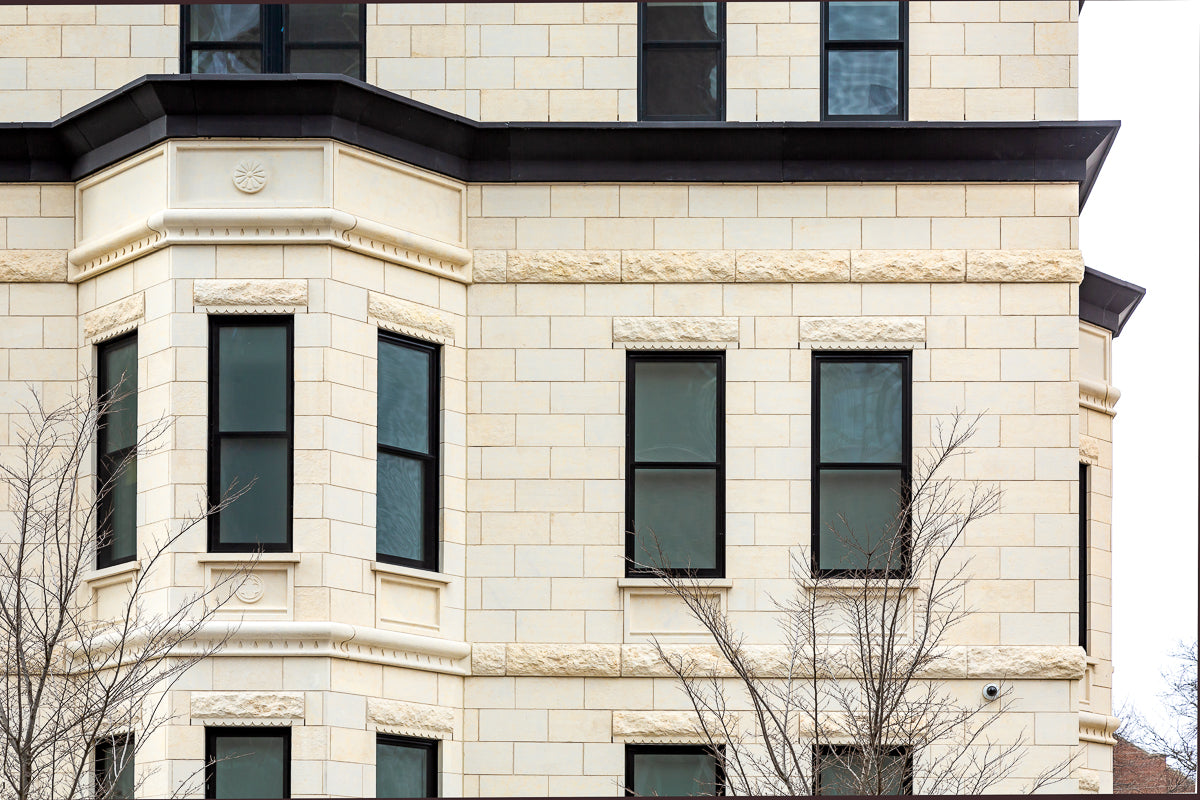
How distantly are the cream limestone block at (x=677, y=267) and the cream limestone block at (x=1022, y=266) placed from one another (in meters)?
2.32

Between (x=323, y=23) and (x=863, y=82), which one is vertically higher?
(x=323, y=23)

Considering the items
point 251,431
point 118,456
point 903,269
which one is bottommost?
point 118,456

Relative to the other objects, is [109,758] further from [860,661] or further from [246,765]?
[860,661]

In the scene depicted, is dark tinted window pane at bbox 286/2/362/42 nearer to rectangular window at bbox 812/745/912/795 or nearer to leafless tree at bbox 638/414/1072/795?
leafless tree at bbox 638/414/1072/795

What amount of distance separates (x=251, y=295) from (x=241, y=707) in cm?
363

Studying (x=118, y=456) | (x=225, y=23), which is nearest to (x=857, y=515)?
(x=118, y=456)

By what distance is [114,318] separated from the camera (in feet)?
61.4

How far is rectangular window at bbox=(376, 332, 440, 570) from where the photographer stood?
60.5 ft

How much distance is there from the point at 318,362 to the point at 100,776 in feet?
13.8

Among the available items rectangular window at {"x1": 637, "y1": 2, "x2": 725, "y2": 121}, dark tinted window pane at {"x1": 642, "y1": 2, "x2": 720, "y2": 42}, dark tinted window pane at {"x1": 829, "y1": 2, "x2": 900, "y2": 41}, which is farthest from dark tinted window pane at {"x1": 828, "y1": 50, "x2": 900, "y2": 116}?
dark tinted window pane at {"x1": 642, "y1": 2, "x2": 720, "y2": 42}

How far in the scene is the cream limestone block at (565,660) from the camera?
726 inches

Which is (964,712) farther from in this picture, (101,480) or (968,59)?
(101,480)

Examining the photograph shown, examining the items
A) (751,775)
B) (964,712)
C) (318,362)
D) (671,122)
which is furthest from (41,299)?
(964,712)

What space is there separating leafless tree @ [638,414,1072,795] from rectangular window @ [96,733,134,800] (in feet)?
15.5
